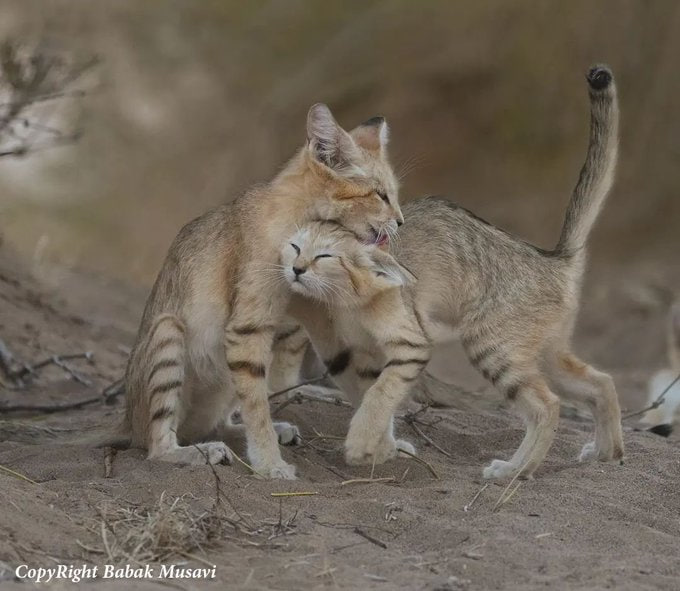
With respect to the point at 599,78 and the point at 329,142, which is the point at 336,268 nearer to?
the point at 329,142

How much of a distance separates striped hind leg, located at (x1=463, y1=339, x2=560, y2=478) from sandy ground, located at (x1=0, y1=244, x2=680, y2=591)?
0.45 ft

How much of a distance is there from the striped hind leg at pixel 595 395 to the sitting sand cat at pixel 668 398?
1692 mm

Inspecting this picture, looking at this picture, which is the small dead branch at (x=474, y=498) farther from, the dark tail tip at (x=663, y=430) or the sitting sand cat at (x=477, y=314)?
the dark tail tip at (x=663, y=430)

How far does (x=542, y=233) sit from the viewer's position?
1355cm

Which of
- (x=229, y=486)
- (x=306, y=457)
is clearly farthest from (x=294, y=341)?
(x=229, y=486)

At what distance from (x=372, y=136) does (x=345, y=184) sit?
0.59 m

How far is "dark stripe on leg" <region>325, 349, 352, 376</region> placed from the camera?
6.00m

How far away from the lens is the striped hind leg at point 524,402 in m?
5.54

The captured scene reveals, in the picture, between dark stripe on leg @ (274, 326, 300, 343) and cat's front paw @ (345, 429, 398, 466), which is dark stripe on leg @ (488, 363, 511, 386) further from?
dark stripe on leg @ (274, 326, 300, 343)

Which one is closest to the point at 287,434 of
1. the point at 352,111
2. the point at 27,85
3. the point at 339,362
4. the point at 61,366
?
the point at 339,362

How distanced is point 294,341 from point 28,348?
8.17 feet

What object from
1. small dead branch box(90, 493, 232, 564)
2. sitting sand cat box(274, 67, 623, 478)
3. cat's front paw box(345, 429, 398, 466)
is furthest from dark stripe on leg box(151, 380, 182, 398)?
small dead branch box(90, 493, 232, 564)

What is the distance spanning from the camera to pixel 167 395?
5691 mm

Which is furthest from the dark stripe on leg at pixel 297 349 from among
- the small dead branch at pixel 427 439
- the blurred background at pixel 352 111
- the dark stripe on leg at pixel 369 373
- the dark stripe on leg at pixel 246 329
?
the blurred background at pixel 352 111
